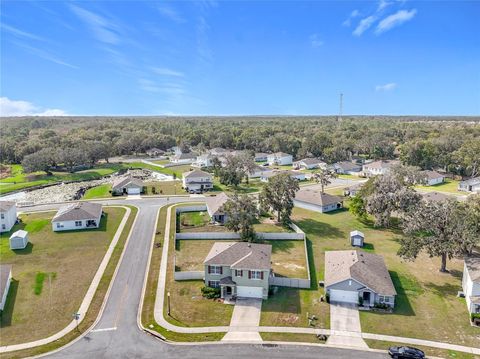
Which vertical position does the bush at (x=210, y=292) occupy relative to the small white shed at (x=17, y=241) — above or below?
below

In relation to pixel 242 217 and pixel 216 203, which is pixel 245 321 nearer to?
pixel 242 217

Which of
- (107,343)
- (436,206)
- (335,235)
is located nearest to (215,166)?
(335,235)

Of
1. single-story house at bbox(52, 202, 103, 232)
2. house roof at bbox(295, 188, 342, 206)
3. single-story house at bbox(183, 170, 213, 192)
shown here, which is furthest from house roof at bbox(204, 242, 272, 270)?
single-story house at bbox(183, 170, 213, 192)

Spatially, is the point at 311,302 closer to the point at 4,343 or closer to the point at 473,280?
the point at 473,280

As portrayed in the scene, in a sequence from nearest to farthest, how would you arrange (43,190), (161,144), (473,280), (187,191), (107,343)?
(107,343), (473,280), (187,191), (43,190), (161,144)

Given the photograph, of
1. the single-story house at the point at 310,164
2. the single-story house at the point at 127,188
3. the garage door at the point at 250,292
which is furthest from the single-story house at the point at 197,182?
the garage door at the point at 250,292

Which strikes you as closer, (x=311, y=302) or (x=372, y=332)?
(x=372, y=332)

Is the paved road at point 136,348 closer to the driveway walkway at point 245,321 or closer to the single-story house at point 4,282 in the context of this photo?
the driveway walkway at point 245,321
